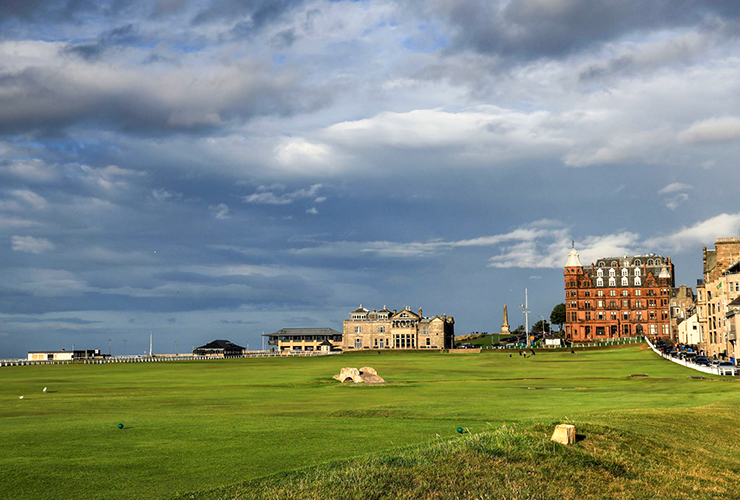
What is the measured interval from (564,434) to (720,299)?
336ft

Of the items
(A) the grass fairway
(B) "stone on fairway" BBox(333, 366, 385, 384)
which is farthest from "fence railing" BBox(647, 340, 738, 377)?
(B) "stone on fairway" BBox(333, 366, 385, 384)

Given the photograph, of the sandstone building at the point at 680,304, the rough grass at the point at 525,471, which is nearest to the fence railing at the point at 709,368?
the rough grass at the point at 525,471

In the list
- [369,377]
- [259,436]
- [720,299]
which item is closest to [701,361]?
[720,299]

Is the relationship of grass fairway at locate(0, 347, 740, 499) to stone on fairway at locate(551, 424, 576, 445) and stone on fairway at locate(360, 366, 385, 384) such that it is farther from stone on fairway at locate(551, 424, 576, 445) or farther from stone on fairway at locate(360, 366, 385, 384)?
stone on fairway at locate(360, 366, 385, 384)

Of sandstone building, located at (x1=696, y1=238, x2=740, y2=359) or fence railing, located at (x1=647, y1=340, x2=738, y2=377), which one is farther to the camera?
sandstone building, located at (x1=696, y1=238, x2=740, y2=359)

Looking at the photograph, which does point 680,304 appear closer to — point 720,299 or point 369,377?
point 720,299

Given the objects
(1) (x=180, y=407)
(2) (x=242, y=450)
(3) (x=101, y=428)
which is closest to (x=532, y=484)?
(2) (x=242, y=450)

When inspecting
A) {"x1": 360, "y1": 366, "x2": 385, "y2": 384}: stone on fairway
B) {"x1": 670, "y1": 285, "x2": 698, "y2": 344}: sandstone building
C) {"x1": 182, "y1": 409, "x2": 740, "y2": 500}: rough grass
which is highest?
{"x1": 670, "y1": 285, "x2": 698, "y2": 344}: sandstone building

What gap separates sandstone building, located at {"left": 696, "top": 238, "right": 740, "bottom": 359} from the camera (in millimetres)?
107375

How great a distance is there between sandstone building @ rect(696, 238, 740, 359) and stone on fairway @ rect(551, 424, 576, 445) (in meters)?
91.6

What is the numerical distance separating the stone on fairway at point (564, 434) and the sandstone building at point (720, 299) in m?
91.6

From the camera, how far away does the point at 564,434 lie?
22047 millimetres

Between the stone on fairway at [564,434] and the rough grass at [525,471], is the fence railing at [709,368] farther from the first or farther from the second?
the stone on fairway at [564,434]

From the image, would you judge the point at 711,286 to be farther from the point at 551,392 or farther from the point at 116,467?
the point at 116,467
